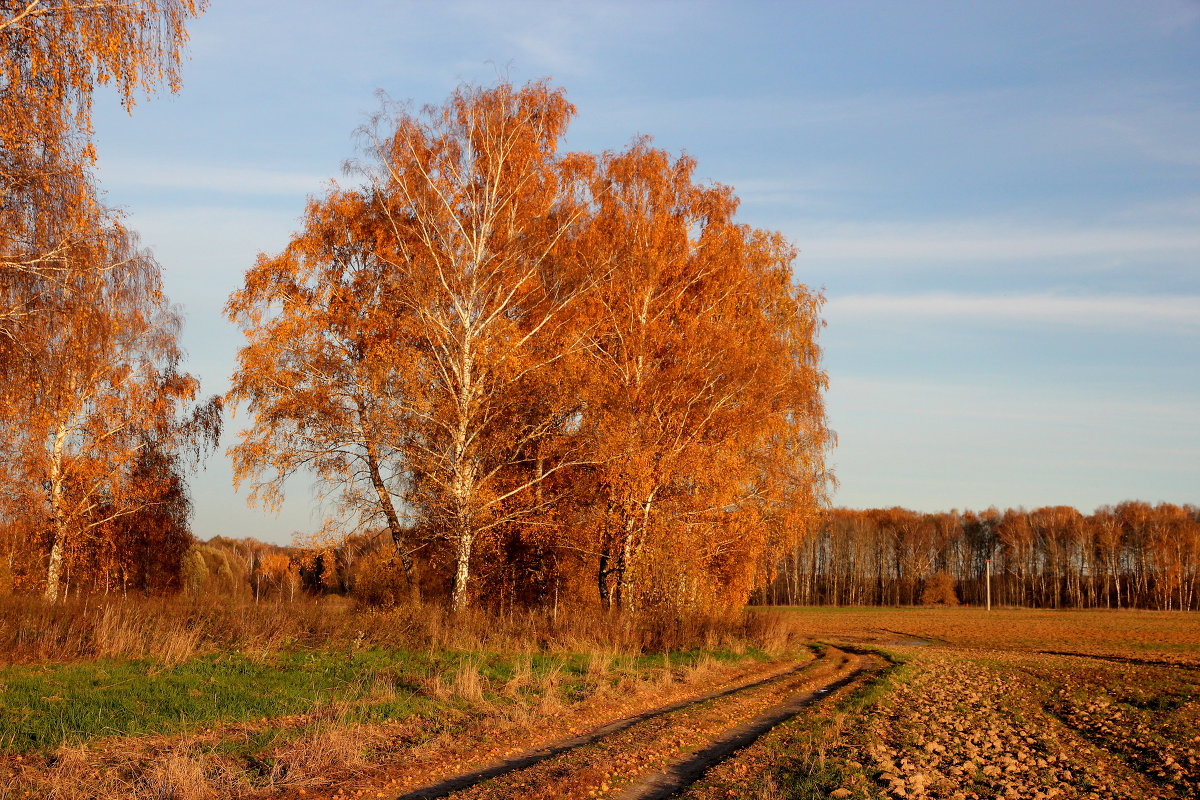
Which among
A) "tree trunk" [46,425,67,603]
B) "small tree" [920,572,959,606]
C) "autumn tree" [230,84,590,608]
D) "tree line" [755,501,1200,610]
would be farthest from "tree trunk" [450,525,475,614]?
"small tree" [920,572,959,606]

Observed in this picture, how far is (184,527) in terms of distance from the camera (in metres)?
31.1

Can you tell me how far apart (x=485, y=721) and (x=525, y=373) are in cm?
1178

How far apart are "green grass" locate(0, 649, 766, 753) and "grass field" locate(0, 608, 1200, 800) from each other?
0.15 ft

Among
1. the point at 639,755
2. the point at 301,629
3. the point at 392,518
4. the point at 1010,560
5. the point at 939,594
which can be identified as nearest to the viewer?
the point at 639,755

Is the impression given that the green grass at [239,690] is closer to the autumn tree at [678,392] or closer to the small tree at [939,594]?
the autumn tree at [678,392]

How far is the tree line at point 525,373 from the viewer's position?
2009cm

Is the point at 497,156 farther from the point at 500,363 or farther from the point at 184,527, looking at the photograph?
the point at 184,527

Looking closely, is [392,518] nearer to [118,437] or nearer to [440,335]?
[440,335]

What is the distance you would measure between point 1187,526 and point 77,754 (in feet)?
363

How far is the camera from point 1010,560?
106312mm

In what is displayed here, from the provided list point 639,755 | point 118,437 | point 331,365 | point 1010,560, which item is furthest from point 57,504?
point 1010,560

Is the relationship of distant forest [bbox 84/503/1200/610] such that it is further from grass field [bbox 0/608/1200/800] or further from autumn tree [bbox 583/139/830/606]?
grass field [bbox 0/608/1200/800]

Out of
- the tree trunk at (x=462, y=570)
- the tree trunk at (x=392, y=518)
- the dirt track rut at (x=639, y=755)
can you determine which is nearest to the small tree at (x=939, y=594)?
the tree trunk at (x=392, y=518)

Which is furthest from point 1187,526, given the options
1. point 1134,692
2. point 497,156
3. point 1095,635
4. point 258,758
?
point 258,758
